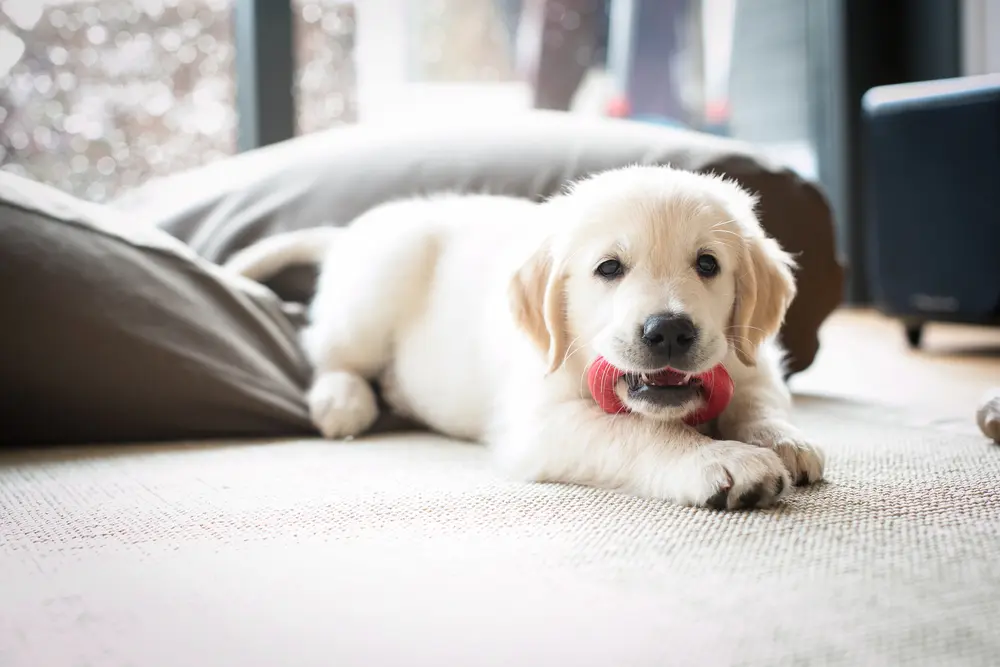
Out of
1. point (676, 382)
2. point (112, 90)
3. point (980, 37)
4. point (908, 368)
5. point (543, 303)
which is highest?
point (980, 37)

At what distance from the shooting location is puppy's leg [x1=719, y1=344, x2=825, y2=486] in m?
1.82

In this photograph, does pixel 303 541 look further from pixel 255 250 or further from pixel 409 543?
pixel 255 250

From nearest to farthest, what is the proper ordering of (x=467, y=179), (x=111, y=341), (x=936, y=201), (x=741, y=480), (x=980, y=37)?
1. (x=741, y=480)
2. (x=111, y=341)
3. (x=467, y=179)
4. (x=936, y=201)
5. (x=980, y=37)

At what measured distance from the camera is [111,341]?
234 centimetres

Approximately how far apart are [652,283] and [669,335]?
137 mm

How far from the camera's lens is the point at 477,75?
6.56m

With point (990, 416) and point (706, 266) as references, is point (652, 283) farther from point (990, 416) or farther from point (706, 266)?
point (990, 416)

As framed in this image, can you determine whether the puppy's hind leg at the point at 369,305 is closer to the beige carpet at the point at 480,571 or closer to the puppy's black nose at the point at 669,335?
the beige carpet at the point at 480,571

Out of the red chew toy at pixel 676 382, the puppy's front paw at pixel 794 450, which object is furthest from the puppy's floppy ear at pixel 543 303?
the puppy's front paw at pixel 794 450

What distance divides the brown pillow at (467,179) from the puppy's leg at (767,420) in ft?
2.92

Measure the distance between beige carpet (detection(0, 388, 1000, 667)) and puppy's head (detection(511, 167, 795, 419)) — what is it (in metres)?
0.26

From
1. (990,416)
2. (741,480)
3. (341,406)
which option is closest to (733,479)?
(741,480)

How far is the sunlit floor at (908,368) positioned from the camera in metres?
3.20

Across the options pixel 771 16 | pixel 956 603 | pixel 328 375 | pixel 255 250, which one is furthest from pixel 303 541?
pixel 771 16
